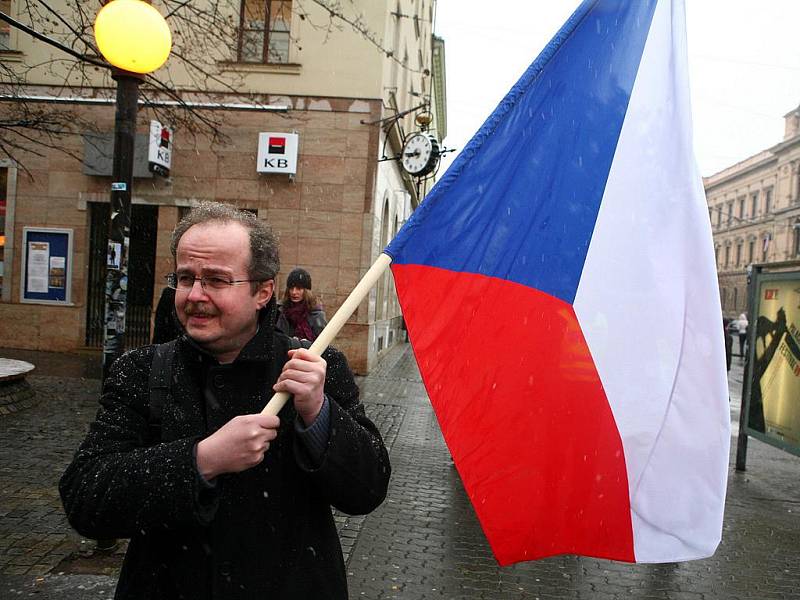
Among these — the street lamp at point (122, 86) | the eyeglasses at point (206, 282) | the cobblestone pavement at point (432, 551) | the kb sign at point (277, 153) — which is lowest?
the cobblestone pavement at point (432, 551)

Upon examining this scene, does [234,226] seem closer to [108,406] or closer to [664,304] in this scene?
[108,406]

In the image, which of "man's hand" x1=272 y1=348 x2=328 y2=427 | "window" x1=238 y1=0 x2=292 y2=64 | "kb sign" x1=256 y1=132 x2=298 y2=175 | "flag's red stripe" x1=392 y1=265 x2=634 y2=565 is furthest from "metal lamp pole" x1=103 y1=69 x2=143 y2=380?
"window" x1=238 y1=0 x2=292 y2=64

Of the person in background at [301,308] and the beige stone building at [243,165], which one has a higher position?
the beige stone building at [243,165]

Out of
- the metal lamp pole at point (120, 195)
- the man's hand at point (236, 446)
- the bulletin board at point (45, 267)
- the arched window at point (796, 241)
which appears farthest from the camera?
the arched window at point (796, 241)

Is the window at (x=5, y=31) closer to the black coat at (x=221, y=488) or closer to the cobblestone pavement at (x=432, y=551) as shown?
the cobblestone pavement at (x=432, y=551)

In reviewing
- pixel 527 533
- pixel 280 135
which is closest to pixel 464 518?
pixel 527 533

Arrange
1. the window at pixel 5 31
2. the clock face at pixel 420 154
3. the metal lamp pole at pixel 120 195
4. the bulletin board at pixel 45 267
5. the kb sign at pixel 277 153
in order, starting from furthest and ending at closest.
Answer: the clock face at pixel 420 154 < the bulletin board at pixel 45 267 < the window at pixel 5 31 < the kb sign at pixel 277 153 < the metal lamp pole at pixel 120 195

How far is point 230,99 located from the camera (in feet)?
43.5

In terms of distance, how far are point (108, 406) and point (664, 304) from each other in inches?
70.0

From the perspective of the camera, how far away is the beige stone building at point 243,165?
1311cm

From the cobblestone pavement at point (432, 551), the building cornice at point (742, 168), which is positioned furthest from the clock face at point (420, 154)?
the building cornice at point (742, 168)

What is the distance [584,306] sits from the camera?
237 centimetres

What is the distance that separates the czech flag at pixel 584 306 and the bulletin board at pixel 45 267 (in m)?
13.3

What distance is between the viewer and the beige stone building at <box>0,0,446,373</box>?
13.1 m
